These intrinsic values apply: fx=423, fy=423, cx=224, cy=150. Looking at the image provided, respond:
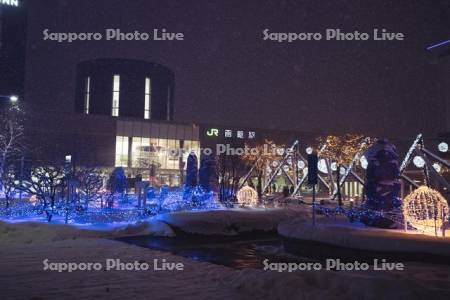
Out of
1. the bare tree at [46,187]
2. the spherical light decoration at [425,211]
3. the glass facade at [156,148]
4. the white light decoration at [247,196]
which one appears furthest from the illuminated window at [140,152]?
the spherical light decoration at [425,211]

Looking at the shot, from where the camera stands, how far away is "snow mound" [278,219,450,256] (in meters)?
10.0

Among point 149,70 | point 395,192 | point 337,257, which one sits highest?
point 149,70

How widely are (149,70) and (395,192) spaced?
7853 centimetres

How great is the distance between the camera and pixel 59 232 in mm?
15250

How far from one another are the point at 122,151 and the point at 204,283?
2377 inches

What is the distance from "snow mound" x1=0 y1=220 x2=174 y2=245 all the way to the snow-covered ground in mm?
3219

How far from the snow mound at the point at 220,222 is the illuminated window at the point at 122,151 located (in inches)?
1942

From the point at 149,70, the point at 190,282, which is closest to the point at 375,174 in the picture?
the point at 190,282

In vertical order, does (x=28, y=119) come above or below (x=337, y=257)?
above

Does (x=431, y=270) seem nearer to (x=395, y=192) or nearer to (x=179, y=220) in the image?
(x=395, y=192)

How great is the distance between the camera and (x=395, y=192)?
1484 centimetres

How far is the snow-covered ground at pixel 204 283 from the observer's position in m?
6.46

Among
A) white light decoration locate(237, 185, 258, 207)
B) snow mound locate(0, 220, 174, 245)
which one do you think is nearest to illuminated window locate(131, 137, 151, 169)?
white light decoration locate(237, 185, 258, 207)

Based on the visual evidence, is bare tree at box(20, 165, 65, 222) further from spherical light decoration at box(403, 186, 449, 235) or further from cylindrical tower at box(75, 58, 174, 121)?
cylindrical tower at box(75, 58, 174, 121)
